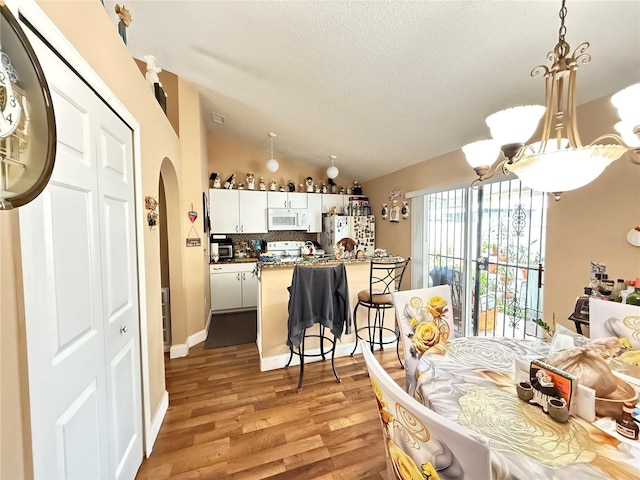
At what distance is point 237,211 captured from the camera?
4.61m

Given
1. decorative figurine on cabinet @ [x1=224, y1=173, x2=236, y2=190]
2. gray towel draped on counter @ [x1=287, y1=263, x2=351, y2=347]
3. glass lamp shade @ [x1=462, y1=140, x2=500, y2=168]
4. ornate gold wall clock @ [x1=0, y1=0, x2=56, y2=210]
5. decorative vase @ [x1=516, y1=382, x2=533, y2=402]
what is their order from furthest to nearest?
decorative figurine on cabinet @ [x1=224, y1=173, x2=236, y2=190] → gray towel draped on counter @ [x1=287, y1=263, x2=351, y2=347] → glass lamp shade @ [x1=462, y1=140, x2=500, y2=168] → decorative vase @ [x1=516, y1=382, x2=533, y2=402] → ornate gold wall clock @ [x1=0, y1=0, x2=56, y2=210]

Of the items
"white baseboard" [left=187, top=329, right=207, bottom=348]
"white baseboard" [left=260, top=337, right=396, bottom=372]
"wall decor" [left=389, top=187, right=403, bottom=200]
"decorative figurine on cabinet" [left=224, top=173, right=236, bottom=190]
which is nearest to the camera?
"white baseboard" [left=260, top=337, right=396, bottom=372]

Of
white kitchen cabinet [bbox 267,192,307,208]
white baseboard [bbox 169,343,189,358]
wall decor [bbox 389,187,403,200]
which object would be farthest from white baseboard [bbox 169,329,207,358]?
wall decor [bbox 389,187,403,200]

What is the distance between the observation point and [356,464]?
→ 5.21 feet

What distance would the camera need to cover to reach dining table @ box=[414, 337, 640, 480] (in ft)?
2.38

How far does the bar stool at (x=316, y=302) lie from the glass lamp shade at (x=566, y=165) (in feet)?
5.26

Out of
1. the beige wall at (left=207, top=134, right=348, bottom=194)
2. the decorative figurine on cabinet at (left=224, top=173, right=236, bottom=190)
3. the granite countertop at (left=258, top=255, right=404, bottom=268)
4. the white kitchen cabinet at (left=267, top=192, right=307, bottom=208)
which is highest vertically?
the beige wall at (left=207, top=134, right=348, bottom=194)

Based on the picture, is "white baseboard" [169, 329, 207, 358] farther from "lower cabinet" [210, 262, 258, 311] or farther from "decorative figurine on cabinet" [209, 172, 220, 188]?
"decorative figurine on cabinet" [209, 172, 220, 188]

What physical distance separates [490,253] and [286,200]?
3406mm

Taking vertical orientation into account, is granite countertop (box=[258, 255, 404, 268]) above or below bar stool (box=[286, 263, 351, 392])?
above

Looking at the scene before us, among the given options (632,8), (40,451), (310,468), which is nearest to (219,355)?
(310,468)

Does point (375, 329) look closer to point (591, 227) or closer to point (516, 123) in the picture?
point (591, 227)

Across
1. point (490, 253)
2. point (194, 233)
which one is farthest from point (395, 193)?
point (194, 233)

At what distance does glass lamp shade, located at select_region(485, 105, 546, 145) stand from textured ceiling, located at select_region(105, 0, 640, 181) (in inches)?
35.4
